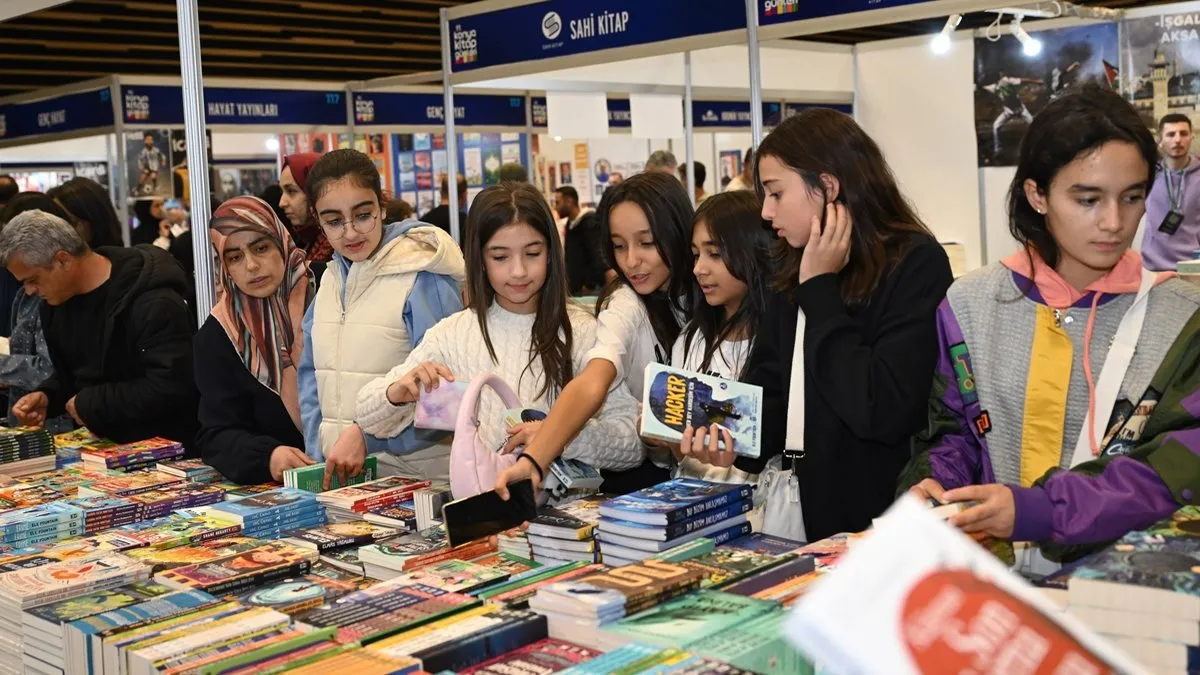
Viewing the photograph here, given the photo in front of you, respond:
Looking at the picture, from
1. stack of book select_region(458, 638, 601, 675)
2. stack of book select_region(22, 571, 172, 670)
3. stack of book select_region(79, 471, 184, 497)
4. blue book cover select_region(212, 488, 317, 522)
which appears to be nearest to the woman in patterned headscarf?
stack of book select_region(79, 471, 184, 497)

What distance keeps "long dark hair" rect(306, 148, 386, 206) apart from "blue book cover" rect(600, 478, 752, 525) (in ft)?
4.31

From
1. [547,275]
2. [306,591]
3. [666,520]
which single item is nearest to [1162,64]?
[547,275]

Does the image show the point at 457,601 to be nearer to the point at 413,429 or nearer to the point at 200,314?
Answer: the point at 413,429

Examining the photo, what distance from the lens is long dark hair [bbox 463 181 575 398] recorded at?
2.78 meters

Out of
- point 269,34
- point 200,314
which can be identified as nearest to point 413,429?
point 200,314

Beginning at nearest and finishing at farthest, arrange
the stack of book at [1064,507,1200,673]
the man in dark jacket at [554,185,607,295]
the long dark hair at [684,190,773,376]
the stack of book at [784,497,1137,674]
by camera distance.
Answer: the stack of book at [784,497,1137,674] → the stack of book at [1064,507,1200,673] → the long dark hair at [684,190,773,376] → the man in dark jacket at [554,185,607,295]

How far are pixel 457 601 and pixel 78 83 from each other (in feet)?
28.7

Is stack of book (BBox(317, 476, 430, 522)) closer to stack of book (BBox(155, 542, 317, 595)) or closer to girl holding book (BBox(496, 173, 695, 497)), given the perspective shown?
stack of book (BBox(155, 542, 317, 595))

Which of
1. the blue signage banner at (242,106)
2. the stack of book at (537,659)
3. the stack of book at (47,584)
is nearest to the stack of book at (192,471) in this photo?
the stack of book at (47,584)

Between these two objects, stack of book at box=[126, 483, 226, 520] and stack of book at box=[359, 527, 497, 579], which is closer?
stack of book at box=[359, 527, 497, 579]

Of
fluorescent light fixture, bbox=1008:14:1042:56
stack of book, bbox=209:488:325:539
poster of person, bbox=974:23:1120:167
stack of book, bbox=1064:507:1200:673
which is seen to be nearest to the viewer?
stack of book, bbox=1064:507:1200:673

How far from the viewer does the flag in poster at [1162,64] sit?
831 centimetres

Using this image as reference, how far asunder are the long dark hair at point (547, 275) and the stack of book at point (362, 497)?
39 cm

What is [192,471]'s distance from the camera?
3355 mm
